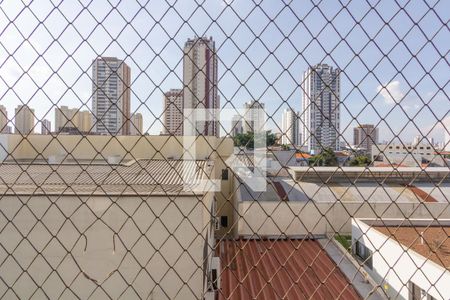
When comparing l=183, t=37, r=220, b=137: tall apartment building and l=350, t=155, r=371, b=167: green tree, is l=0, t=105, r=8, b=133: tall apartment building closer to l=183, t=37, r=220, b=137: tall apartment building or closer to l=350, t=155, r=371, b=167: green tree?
l=183, t=37, r=220, b=137: tall apartment building

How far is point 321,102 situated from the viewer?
44.7 inches

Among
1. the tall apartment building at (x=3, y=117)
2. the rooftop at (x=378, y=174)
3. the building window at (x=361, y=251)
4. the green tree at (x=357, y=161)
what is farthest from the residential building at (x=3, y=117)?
the building window at (x=361, y=251)

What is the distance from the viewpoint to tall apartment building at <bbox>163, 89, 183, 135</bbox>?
116cm

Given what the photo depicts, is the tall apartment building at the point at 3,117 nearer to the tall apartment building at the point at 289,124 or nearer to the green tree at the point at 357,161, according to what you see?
the tall apartment building at the point at 289,124

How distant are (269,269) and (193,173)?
2103 millimetres

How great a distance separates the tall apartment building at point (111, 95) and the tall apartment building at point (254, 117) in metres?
0.46

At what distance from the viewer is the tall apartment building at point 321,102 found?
107 cm

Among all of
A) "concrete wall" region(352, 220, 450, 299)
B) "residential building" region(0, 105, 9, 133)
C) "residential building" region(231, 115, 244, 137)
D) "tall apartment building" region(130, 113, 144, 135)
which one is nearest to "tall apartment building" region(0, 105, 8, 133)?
"residential building" region(0, 105, 9, 133)

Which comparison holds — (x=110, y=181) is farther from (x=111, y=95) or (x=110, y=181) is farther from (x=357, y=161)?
(x=357, y=161)

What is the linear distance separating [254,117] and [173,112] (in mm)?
343

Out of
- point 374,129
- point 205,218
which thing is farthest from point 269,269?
point 374,129

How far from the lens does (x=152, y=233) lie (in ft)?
8.09

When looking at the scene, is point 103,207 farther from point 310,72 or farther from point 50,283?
point 310,72

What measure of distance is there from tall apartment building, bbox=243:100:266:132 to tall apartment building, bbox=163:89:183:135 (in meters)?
0.26
